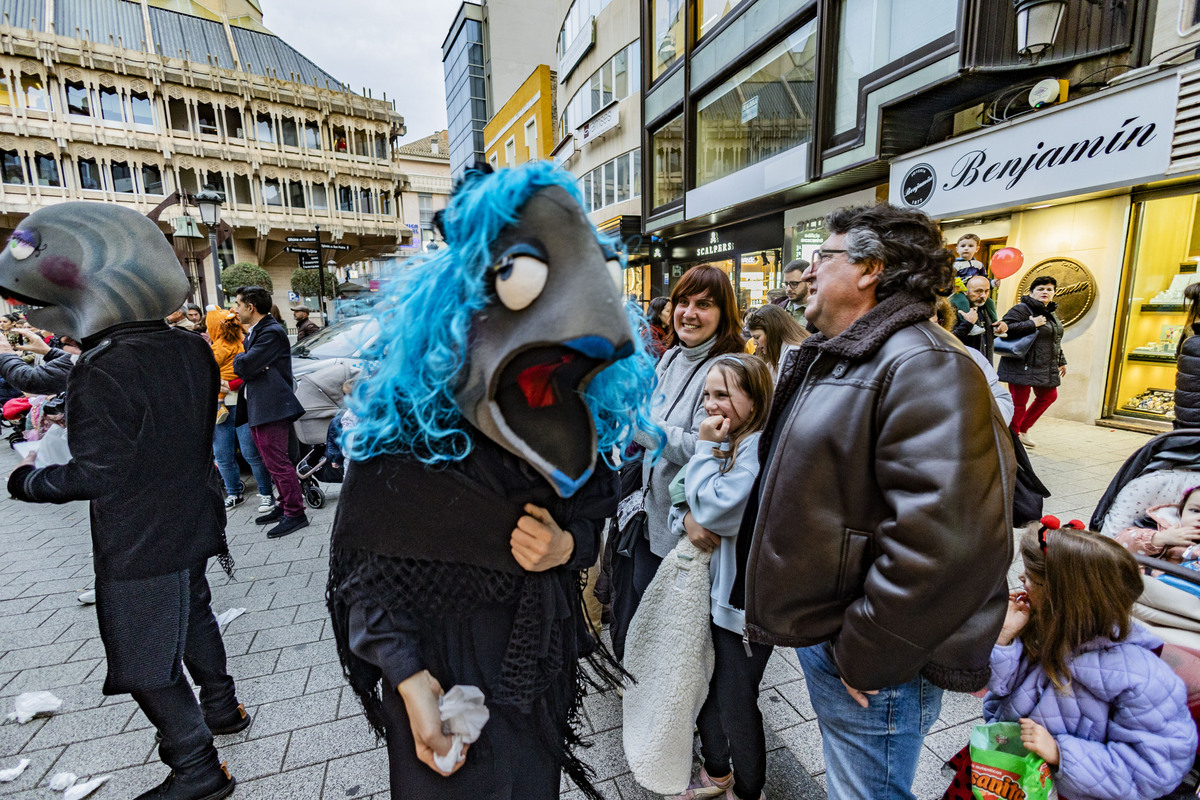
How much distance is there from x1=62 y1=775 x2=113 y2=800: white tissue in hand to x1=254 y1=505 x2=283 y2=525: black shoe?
9.91 feet

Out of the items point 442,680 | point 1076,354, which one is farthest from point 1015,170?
point 442,680

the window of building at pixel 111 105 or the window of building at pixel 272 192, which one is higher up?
the window of building at pixel 111 105

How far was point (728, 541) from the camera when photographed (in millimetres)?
1912

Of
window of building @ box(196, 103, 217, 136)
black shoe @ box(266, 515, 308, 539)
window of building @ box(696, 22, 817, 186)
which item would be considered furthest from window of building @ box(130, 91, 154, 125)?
black shoe @ box(266, 515, 308, 539)

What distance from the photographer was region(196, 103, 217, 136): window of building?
30672 millimetres

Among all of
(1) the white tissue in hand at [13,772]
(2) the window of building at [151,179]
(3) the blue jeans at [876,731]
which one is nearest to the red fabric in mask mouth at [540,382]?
(3) the blue jeans at [876,731]

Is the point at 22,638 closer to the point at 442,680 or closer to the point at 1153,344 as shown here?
the point at 442,680

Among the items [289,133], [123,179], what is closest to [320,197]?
[289,133]

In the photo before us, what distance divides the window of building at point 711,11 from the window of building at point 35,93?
33505 mm

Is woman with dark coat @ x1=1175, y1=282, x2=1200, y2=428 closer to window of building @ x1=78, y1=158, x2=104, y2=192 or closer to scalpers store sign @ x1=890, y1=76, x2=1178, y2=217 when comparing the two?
scalpers store sign @ x1=890, y1=76, x2=1178, y2=217

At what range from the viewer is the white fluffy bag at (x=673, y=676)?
1.91m

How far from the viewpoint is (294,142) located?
1304 inches

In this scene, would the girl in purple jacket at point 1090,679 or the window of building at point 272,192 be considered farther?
the window of building at point 272,192

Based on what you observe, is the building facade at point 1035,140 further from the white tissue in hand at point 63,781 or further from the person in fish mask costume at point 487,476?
the white tissue in hand at point 63,781
